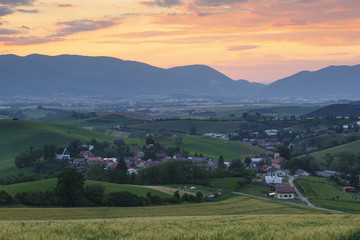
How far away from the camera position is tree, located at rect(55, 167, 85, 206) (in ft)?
167

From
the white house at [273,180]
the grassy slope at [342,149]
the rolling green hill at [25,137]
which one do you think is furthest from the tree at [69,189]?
the grassy slope at [342,149]

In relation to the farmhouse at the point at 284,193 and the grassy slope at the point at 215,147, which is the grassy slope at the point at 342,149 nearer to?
the grassy slope at the point at 215,147

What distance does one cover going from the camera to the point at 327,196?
2552 inches

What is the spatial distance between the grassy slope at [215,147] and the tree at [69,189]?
2970 inches

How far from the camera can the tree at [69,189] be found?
167 ft

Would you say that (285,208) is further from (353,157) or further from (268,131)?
(268,131)

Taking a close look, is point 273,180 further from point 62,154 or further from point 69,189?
point 62,154

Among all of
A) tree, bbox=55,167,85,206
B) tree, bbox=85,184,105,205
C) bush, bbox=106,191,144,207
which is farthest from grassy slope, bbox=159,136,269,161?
tree, bbox=55,167,85,206

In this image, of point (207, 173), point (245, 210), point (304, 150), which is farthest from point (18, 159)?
point (304, 150)

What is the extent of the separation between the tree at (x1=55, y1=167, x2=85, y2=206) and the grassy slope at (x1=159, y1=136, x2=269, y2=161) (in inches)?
2970

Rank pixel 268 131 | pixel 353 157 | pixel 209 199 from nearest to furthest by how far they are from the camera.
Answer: pixel 209 199
pixel 353 157
pixel 268 131

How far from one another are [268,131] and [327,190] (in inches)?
4932

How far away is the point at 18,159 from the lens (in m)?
96.5

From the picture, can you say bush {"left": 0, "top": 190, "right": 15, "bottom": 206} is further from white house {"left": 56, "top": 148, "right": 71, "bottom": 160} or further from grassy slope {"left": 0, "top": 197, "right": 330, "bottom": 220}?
white house {"left": 56, "top": 148, "right": 71, "bottom": 160}
